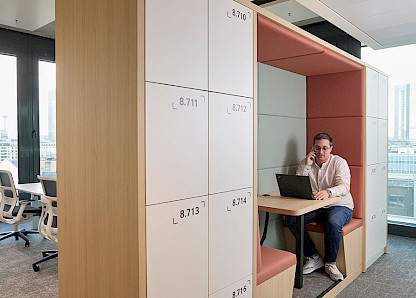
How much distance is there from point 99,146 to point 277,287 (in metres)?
1.79

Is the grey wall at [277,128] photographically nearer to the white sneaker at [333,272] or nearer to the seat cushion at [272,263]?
the white sneaker at [333,272]

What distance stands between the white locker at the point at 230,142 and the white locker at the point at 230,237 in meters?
0.08

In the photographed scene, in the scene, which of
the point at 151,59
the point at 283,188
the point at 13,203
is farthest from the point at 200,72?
the point at 13,203

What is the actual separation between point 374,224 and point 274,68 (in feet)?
7.55

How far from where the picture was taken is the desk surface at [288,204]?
2.96 meters

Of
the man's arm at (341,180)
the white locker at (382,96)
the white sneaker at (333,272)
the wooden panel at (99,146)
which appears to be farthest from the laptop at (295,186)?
the wooden panel at (99,146)

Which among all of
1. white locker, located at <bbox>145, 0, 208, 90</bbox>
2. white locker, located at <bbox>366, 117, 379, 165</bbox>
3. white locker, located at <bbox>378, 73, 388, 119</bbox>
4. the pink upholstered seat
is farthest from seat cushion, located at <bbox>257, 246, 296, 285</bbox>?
white locker, located at <bbox>378, 73, 388, 119</bbox>

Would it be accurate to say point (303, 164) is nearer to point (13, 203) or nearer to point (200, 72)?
point (200, 72)

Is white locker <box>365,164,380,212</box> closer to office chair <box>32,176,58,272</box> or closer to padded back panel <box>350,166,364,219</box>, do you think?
padded back panel <box>350,166,364,219</box>

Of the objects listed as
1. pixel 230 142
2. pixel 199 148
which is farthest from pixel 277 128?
pixel 199 148

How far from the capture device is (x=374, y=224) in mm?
4406

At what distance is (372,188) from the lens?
4344mm

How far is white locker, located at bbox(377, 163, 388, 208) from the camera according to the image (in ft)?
15.0

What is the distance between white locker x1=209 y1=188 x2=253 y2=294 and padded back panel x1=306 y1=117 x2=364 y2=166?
223 cm
